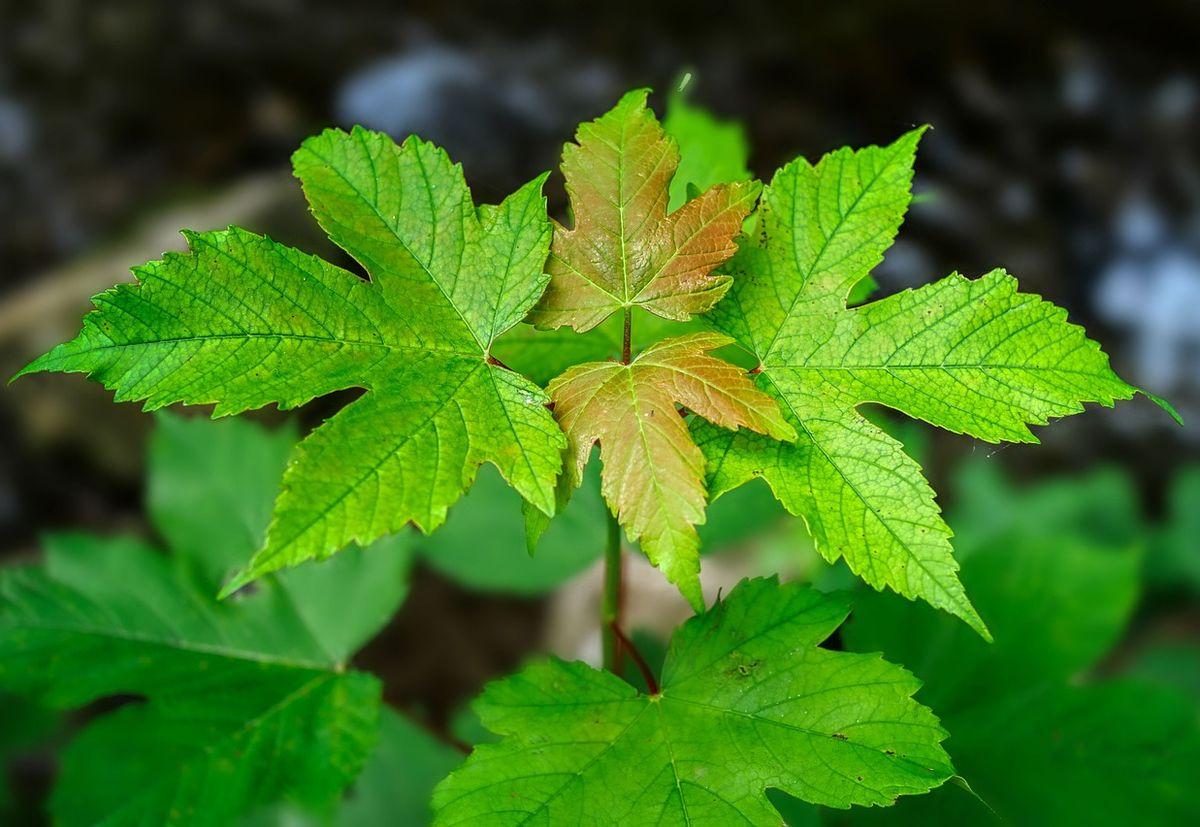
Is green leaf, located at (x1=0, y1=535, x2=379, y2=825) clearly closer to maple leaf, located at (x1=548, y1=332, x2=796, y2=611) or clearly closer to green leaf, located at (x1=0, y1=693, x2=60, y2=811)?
maple leaf, located at (x1=548, y1=332, x2=796, y2=611)

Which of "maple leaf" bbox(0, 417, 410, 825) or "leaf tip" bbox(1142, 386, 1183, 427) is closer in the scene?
"leaf tip" bbox(1142, 386, 1183, 427)

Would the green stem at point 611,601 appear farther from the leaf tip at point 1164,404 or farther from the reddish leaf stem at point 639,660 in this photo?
the leaf tip at point 1164,404

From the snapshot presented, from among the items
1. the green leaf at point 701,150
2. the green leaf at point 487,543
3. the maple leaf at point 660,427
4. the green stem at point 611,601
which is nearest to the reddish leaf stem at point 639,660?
the green stem at point 611,601

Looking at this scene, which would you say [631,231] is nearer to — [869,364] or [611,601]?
[869,364]

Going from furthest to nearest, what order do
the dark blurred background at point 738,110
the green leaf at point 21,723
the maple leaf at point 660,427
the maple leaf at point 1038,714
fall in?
the dark blurred background at point 738,110 < the green leaf at point 21,723 < the maple leaf at point 1038,714 < the maple leaf at point 660,427

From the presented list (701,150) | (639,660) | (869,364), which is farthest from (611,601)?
(701,150)

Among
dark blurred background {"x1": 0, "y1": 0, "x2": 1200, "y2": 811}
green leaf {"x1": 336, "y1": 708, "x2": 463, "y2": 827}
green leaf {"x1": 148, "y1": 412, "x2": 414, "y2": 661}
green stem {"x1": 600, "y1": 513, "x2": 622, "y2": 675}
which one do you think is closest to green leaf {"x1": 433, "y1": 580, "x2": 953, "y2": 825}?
green stem {"x1": 600, "y1": 513, "x2": 622, "y2": 675}
